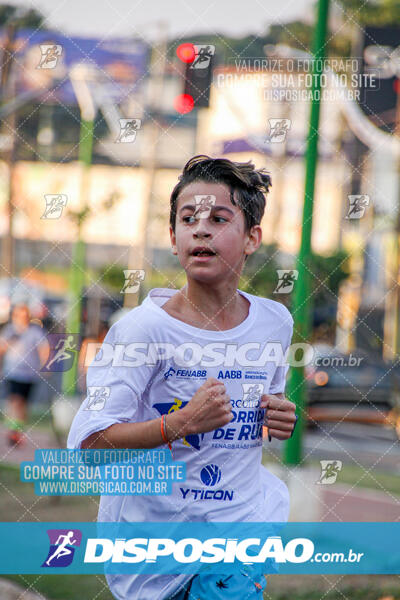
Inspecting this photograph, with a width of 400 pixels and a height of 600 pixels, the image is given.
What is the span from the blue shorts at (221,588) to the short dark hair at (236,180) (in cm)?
107

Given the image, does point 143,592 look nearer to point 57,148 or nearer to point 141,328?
point 141,328

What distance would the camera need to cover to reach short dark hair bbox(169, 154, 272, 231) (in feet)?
8.42

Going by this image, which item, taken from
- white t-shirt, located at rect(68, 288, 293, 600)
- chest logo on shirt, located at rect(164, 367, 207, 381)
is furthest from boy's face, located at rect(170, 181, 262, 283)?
chest logo on shirt, located at rect(164, 367, 207, 381)

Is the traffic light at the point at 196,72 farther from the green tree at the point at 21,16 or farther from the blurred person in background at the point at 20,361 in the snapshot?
the blurred person in background at the point at 20,361

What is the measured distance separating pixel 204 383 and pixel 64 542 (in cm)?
115

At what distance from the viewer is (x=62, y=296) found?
14930mm

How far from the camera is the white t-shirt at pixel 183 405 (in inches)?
92.5

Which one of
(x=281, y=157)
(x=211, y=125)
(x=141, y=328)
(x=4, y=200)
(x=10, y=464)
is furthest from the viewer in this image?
(x=10, y=464)

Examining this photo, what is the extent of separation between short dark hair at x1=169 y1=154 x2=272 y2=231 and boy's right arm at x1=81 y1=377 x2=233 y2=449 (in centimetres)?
60

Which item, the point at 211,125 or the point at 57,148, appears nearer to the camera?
the point at 211,125

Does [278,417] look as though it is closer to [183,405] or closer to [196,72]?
[183,405]

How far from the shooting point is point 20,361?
7941 millimetres

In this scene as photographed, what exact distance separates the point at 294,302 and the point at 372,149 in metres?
1.52

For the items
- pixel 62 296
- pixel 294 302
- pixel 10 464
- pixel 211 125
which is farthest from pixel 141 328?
pixel 62 296
